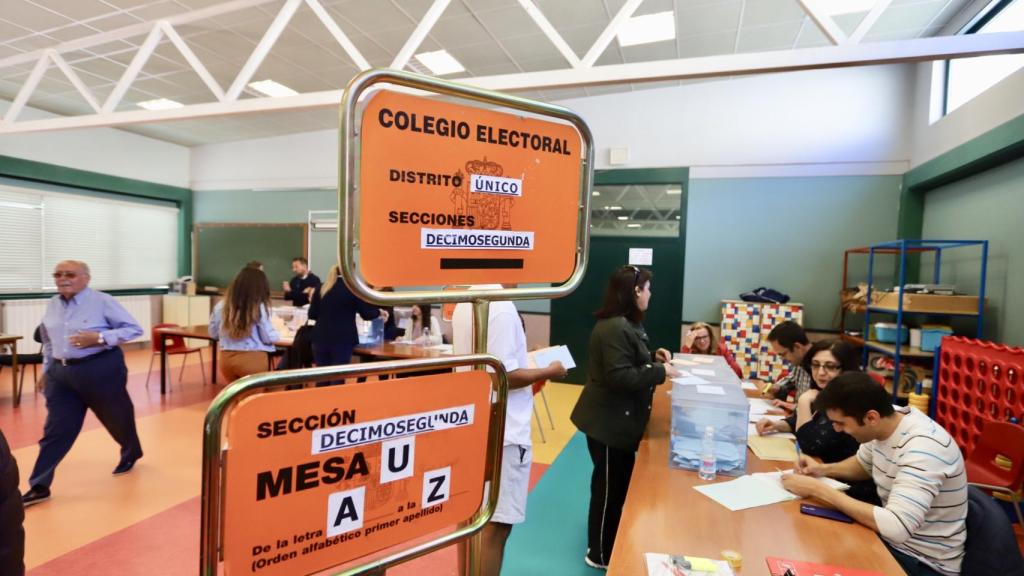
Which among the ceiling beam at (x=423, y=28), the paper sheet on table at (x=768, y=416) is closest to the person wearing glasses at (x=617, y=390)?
the paper sheet on table at (x=768, y=416)

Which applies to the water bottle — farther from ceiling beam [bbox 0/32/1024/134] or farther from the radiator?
the radiator

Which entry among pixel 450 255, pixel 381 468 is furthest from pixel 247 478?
pixel 450 255

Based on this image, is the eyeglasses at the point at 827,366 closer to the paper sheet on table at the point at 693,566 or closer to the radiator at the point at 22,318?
the paper sheet on table at the point at 693,566

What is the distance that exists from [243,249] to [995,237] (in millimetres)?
9506

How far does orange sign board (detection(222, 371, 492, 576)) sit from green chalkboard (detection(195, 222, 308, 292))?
8.12 meters

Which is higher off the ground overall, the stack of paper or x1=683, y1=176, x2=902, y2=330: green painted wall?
x1=683, y1=176, x2=902, y2=330: green painted wall

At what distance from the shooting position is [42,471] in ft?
10.1

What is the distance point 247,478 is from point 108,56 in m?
6.54

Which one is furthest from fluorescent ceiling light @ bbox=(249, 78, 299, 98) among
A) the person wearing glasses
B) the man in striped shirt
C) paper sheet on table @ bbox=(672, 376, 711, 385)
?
the man in striped shirt

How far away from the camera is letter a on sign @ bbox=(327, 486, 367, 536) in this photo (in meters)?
0.65

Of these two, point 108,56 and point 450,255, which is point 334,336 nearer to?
point 450,255

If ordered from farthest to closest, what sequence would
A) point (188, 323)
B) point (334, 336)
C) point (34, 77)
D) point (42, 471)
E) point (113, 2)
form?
point (188, 323) → point (34, 77) → point (113, 2) → point (334, 336) → point (42, 471)

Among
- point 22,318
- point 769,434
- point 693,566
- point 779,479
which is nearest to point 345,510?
point 693,566

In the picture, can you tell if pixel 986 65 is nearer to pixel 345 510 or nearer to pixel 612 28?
pixel 612 28
